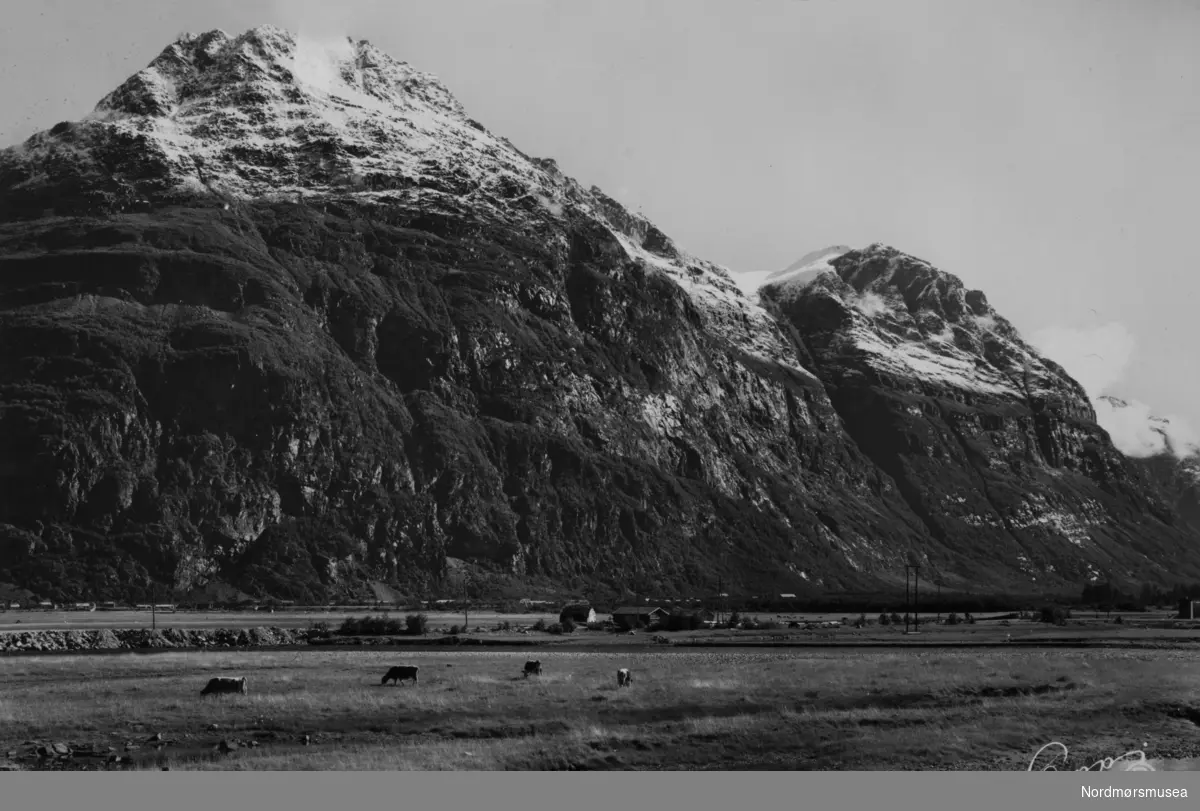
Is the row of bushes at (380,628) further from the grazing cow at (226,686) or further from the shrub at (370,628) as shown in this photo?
the grazing cow at (226,686)

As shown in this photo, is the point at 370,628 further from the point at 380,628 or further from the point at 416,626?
the point at 416,626

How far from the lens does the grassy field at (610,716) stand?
55500mm

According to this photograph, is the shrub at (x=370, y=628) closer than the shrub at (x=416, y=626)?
Yes

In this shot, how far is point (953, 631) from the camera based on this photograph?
184 m

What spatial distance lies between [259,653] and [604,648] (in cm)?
3278

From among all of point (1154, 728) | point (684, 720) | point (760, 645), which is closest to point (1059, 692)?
point (1154, 728)
